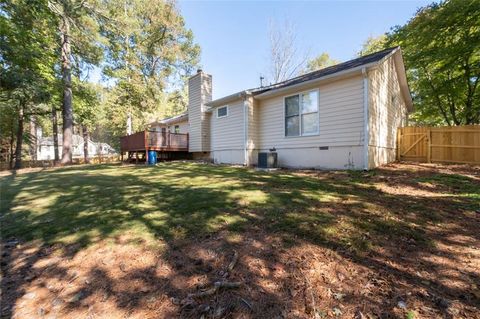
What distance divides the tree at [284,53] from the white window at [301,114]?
14.4 metres

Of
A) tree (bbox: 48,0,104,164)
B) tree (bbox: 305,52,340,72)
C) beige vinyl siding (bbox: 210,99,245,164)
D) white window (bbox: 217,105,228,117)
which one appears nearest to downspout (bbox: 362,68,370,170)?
beige vinyl siding (bbox: 210,99,245,164)

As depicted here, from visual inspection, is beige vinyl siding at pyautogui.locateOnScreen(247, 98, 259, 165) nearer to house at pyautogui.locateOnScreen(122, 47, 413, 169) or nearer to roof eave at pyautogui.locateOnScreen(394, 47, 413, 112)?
house at pyautogui.locateOnScreen(122, 47, 413, 169)

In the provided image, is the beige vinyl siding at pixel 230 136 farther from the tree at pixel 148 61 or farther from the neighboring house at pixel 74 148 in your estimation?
the neighboring house at pixel 74 148

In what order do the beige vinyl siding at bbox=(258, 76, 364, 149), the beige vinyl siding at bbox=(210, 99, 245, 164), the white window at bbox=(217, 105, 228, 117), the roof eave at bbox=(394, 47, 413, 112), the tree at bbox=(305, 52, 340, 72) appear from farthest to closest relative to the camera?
the tree at bbox=(305, 52, 340, 72), the white window at bbox=(217, 105, 228, 117), the beige vinyl siding at bbox=(210, 99, 245, 164), the roof eave at bbox=(394, 47, 413, 112), the beige vinyl siding at bbox=(258, 76, 364, 149)

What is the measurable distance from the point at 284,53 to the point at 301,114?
15.5 meters

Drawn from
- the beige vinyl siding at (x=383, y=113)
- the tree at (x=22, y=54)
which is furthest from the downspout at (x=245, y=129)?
the tree at (x=22, y=54)

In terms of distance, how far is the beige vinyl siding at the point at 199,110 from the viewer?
14828mm

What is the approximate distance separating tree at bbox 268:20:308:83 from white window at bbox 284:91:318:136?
47.4 feet

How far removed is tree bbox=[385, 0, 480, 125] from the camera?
1120cm

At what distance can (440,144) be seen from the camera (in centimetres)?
1007

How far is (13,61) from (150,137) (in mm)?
6567

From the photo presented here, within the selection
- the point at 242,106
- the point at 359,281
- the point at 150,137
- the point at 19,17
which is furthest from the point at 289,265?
the point at 19,17

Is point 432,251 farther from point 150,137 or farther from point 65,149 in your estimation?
point 65,149

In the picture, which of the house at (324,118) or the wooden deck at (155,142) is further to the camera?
the wooden deck at (155,142)
